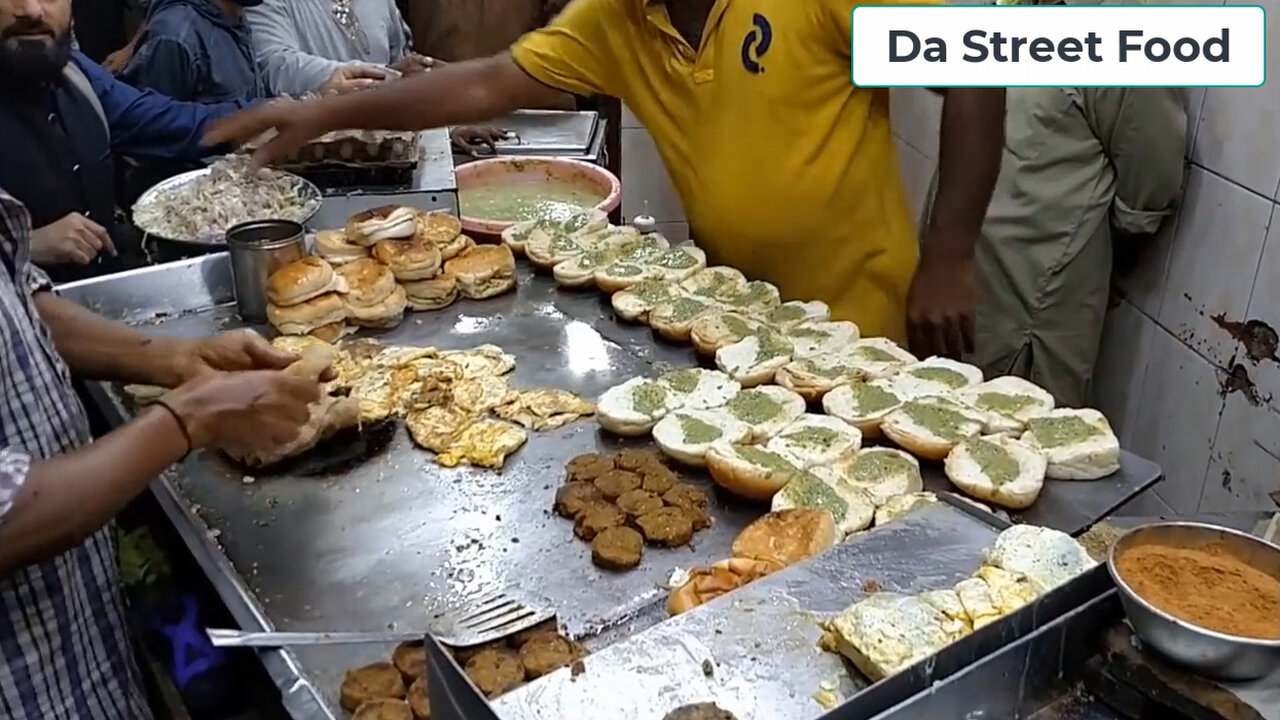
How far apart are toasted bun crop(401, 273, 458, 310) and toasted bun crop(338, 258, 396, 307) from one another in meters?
0.07

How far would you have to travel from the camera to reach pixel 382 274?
10.2ft

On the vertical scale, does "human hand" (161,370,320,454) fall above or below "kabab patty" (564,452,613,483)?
above

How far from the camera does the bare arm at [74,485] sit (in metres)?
1.63

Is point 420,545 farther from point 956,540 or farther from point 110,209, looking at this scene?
point 110,209

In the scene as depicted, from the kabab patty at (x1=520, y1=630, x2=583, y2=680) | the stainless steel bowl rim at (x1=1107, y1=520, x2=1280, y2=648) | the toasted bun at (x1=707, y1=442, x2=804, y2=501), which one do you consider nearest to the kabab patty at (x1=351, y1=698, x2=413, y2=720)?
the kabab patty at (x1=520, y1=630, x2=583, y2=680)

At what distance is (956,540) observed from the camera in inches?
69.1

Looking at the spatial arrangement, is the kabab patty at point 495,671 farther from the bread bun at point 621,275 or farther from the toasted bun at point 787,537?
the bread bun at point 621,275

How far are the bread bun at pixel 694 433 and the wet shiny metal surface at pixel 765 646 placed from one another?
612 mm

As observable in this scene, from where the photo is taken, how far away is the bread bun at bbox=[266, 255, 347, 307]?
2.95 meters

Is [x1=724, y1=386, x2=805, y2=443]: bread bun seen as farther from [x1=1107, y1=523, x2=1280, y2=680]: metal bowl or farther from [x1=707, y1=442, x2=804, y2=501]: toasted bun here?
[x1=1107, y1=523, x2=1280, y2=680]: metal bowl

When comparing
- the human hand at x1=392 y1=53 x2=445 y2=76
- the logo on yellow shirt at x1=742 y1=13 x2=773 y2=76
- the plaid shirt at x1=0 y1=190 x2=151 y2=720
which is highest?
the logo on yellow shirt at x1=742 y1=13 x2=773 y2=76

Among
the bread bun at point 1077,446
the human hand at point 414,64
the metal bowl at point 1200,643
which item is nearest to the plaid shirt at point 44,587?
the metal bowl at point 1200,643

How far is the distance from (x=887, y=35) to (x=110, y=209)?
2972 mm

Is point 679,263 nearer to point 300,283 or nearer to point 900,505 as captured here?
point 300,283
